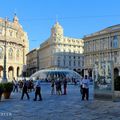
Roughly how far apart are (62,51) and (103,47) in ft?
94.8

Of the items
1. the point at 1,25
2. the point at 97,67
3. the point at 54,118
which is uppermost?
the point at 1,25

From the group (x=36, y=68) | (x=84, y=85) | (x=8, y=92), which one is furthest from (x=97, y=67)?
(x=36, y=68)

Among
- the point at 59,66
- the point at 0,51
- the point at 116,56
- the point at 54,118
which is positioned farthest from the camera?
the point at 59,66

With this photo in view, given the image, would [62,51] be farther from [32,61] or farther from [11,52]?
[32,61]

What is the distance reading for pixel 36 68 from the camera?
158m

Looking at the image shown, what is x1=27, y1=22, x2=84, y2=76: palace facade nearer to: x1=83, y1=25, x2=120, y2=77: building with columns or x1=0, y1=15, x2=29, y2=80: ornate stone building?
x1=83, y1=25, x2=120, y2=77: building with columns

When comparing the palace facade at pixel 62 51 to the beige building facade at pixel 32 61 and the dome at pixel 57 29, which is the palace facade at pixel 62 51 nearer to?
the dome at pixel 57 29

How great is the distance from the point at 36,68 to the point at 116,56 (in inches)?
2511

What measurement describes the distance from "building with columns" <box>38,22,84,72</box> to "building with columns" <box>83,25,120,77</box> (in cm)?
2006

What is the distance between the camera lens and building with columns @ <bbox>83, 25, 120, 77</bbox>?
9981 cm

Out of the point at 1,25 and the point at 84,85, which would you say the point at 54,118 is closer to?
the point at 84,85

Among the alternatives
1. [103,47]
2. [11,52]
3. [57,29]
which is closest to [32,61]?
[57,29]

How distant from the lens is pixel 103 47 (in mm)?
105250

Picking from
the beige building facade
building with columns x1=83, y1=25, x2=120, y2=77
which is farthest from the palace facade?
building with columns x1=83, y1=25, x2=120, y2=77
